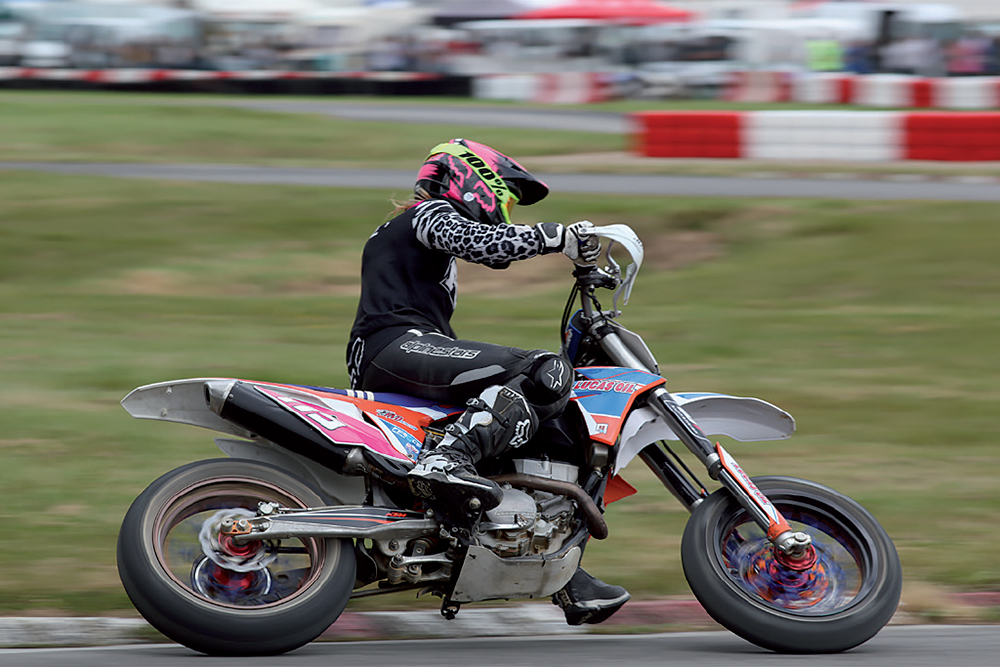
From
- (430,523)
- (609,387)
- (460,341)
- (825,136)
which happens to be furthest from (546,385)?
(825,136)

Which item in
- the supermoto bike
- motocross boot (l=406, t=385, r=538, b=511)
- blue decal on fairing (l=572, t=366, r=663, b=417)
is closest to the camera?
the supermoto bike

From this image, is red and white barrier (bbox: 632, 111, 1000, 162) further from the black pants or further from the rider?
the black pants

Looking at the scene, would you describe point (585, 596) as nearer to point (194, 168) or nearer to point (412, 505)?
point (412, 505)

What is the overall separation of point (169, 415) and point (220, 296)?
9.27 metres

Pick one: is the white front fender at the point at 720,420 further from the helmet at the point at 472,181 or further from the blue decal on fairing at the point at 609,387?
the helmet at the point at 472,181

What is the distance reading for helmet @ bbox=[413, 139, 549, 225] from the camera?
5156mm

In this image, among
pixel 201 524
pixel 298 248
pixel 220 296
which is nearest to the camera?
pixel 201 524

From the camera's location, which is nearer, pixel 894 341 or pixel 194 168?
pixel 894 341

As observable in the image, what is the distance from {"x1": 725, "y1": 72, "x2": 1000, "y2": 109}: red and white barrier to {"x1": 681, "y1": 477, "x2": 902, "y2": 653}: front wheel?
86.9 ft

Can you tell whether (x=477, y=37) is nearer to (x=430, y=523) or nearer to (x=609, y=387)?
(x=609, y=387)

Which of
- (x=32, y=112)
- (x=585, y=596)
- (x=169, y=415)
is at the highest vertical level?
(x=169, y=415)

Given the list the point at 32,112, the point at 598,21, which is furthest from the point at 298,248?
the point at 598,21

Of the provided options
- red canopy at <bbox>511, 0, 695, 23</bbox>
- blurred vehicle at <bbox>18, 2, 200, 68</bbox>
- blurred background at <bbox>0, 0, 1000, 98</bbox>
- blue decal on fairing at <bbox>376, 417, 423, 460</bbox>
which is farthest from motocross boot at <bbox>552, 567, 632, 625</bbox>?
blurred vehicle at <bbox>18, 2, 200, 68</bbox>

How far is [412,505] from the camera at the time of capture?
4.93 metres
